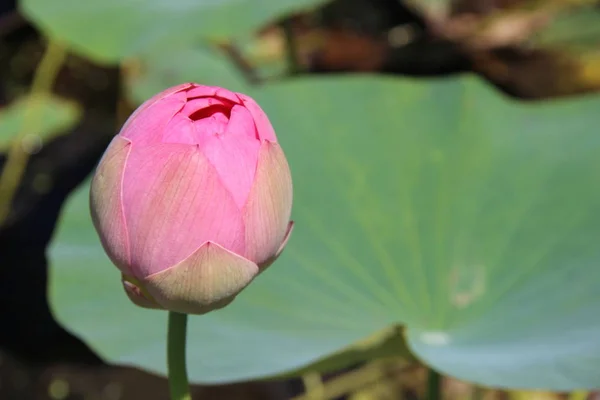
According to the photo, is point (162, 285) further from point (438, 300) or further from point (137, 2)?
point (137, 2)

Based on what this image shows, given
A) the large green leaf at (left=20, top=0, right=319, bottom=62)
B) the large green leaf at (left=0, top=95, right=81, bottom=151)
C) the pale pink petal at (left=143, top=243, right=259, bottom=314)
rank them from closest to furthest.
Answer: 1. the pale pink petal at (left=143, top=243, right=259, bottom=314)
2. the large green leaf at (left=20, top=0, right=319, bottom=62)
3. the large green leaf at (left=0, top=95, right=81, bottom=151)

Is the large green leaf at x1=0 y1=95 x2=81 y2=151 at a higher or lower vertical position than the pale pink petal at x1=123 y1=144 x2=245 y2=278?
lower

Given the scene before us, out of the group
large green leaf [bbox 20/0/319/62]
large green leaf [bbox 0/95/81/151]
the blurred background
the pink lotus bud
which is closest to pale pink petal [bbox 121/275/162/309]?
the pink lotus bud

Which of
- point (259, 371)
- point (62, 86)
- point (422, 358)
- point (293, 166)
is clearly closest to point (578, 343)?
point (422, 358)

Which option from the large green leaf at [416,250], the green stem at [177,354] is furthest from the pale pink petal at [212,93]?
the large green leaf at [416,250]

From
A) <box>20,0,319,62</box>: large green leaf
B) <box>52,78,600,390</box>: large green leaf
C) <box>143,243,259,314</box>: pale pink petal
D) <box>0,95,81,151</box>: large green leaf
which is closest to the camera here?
<box>143,243,259,314</box>: pale pink petal

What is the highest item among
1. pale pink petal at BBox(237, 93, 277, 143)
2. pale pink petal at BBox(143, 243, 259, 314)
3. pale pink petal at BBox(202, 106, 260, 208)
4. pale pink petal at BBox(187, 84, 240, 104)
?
pale pink petal at BBox(187, 84, 240, 104)

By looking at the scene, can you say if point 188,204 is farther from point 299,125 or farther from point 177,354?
point 299,125

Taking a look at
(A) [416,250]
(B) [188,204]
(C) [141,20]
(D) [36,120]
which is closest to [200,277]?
(B) [188,204]

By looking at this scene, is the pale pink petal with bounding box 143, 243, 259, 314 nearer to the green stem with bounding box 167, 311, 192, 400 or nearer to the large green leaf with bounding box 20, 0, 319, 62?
the green stem with bounding box 167, 311, 192, 400
